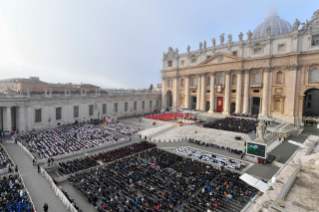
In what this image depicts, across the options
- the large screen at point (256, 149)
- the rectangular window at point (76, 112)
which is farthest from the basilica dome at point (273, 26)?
the rectangular window at point (76, 112)

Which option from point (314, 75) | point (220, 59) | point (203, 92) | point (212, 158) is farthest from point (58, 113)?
point (314, 75)

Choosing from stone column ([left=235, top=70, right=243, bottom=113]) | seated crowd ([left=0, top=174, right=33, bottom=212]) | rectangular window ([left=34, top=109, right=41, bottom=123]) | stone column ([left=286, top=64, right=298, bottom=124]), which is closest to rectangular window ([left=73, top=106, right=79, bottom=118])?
rectangular window ([left=34, top=109, right=41, bottom=123])

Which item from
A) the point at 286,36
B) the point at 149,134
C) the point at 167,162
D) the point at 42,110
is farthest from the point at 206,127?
the point at 42,110

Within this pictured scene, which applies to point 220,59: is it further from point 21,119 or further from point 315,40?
point 21,119

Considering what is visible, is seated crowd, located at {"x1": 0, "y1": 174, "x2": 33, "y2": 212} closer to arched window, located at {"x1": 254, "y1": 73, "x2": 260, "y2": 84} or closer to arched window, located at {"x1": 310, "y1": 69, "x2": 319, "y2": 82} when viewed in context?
arched window, located at {"x1": 254, "y1": 73, "x2": 260, "y2": 84}

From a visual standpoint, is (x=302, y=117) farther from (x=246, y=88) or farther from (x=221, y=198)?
(x=221, y=198)
